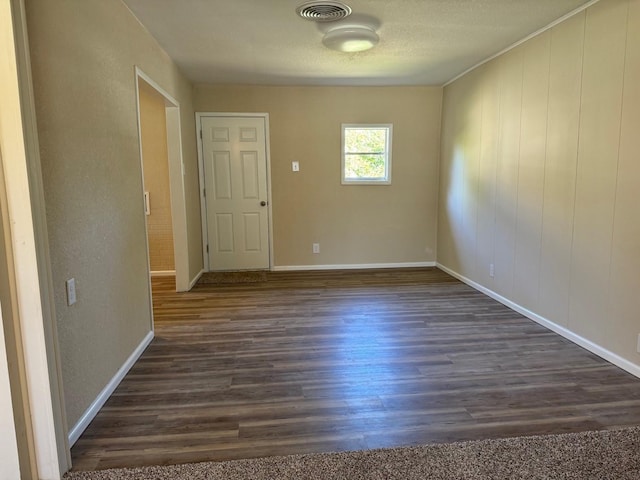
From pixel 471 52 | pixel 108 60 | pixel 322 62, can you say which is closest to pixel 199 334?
pixel 108 60

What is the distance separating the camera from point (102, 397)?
84.7 inches

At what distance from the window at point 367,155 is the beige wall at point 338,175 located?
88 mm

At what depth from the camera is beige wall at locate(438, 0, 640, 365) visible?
2.48 meters

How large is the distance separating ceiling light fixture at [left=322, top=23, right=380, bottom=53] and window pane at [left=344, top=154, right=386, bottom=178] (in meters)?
2.04

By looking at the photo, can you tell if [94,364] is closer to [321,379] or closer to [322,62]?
[321,379]

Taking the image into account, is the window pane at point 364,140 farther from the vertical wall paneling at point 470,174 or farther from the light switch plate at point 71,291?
the light switch plate at point 71,291

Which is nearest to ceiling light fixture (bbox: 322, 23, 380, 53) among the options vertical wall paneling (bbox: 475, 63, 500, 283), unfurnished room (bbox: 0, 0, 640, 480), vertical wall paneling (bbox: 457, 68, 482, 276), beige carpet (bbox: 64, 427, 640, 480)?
unfurnished room (bbox: 0, 0, 640, 480)

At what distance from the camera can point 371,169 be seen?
5.38 meters

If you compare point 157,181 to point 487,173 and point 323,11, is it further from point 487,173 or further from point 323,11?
point 487,173

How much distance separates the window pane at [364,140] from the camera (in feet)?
17.3

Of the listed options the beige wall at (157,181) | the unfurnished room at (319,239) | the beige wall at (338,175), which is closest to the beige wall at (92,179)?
the unfurnished room at (319,239)

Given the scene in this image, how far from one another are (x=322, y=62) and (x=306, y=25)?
1.01m

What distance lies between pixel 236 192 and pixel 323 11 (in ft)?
9.48

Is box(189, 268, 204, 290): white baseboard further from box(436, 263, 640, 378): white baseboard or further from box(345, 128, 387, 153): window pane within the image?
box(436, 263, 640, 378): white baseboard
